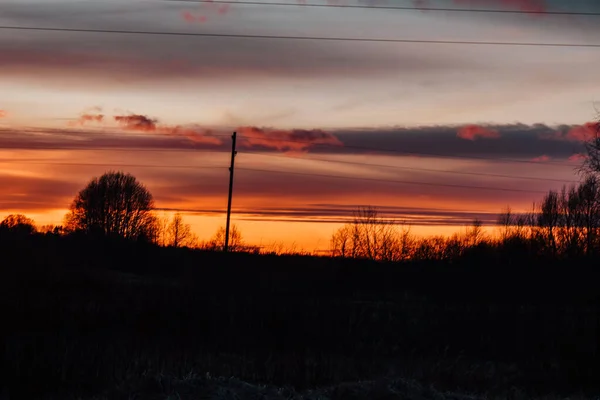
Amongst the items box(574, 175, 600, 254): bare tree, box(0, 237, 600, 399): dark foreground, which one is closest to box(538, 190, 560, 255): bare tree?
box(574, 175, 600, 254): bare tree

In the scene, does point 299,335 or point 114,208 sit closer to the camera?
point 299,335

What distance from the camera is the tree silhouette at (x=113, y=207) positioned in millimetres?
98875

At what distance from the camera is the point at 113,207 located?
99.5 metres

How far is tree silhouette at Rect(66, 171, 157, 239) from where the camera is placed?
3893 inches

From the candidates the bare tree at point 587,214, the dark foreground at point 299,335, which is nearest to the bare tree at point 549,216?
the bare tree at point 587,214

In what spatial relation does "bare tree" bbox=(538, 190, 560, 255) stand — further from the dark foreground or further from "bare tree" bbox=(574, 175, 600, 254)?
the dark foreground

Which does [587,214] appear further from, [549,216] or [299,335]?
[299,335]

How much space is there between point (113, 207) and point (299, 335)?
243 ft

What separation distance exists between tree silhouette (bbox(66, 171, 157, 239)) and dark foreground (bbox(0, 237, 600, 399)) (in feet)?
153

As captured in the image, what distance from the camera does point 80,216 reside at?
328ft

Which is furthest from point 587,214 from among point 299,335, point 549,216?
point 299,335

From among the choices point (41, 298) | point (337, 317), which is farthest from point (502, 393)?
point (41, 298)

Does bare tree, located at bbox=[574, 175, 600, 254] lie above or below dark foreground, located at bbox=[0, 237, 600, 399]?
above

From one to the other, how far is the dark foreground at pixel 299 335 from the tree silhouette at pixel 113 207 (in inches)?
1840
